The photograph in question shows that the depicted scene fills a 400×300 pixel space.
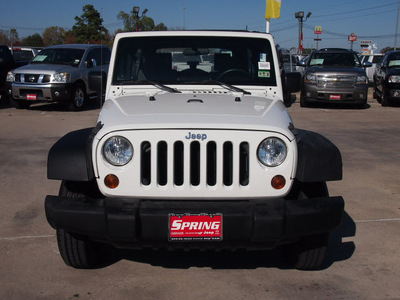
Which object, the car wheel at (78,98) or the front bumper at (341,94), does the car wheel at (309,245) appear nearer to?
the car wheel at (78,98)

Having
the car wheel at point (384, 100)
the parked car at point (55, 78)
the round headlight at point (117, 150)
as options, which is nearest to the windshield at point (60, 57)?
the parked car at point (55, 78)

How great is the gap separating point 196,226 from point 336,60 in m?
13.4

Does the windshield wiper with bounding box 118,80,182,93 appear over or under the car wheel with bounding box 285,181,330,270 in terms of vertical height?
over

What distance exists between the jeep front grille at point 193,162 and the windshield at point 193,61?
4.83ft

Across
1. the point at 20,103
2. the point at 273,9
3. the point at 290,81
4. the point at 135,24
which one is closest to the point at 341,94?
the point at 273,9

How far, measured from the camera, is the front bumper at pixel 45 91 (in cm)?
1334

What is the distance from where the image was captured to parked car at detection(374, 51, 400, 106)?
14938 mm

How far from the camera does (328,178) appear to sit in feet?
11.4

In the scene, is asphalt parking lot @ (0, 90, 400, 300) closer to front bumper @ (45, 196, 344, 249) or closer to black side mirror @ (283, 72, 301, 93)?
front bumper @ (45, 196, 344, 249)

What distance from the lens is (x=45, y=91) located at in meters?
13.4

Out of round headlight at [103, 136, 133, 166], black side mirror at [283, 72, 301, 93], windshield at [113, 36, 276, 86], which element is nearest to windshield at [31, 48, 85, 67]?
windshield at [113, 36, 276, 86]

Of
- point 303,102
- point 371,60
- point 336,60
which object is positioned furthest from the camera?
point 371,60

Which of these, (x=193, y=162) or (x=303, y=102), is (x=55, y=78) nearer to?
(x=303, y=102)

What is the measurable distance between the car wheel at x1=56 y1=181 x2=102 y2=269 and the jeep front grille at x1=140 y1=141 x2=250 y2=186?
0.62 meters
